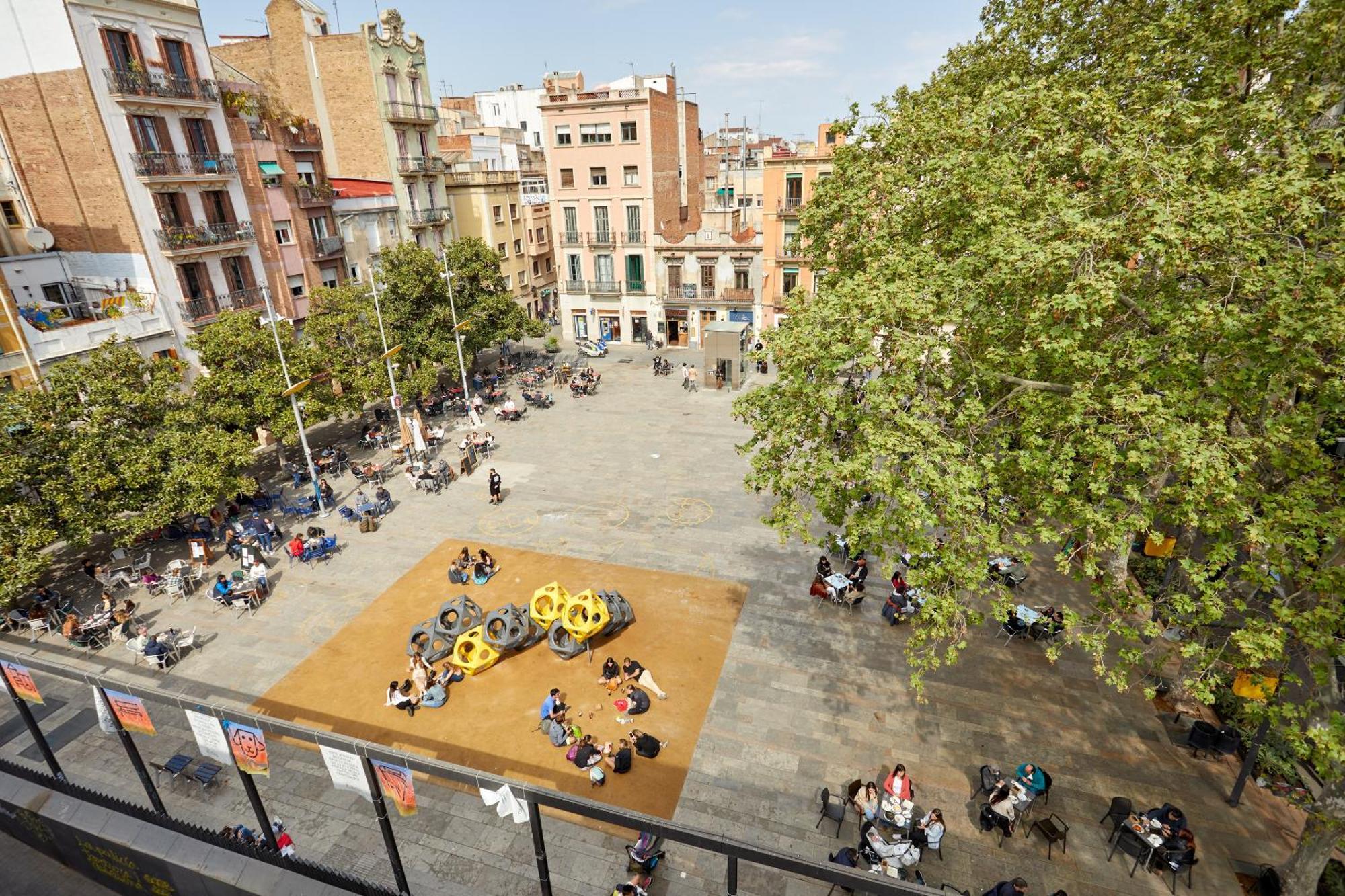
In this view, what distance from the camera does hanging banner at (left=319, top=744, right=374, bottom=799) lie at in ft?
29.0

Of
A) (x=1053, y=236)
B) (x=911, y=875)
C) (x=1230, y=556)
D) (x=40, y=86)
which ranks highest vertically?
(x=40, y=86)

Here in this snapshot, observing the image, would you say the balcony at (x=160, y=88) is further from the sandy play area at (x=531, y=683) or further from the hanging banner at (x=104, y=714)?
the hanging banner at (x=104, y=714)

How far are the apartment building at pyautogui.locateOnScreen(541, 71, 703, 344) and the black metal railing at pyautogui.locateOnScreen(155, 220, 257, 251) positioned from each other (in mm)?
21639

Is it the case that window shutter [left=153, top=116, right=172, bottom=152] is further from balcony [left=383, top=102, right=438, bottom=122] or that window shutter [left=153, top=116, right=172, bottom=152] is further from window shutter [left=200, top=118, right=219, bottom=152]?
balcony [left=383, top=102, right=438, bottom=122]

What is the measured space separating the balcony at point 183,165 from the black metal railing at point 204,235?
2161 millimetres

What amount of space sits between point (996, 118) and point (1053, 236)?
467 centimetres

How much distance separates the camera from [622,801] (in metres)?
12.9

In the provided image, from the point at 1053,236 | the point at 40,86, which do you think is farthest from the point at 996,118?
the point at 40,86

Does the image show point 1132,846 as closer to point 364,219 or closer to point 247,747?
point 247,747

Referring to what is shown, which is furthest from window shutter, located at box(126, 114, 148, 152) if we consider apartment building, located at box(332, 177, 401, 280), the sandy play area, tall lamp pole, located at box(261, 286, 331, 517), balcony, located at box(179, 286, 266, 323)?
the sandy play area

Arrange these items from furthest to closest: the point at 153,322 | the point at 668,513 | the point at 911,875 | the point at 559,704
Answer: the point at 153,322 < the point at 668,513 < the point at 559,704 < the point at 911,875

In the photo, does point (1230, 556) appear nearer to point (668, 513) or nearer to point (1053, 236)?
point (1053, 236)

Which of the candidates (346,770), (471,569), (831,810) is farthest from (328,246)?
(831,810)

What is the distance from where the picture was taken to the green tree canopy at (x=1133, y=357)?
9.36 metres
